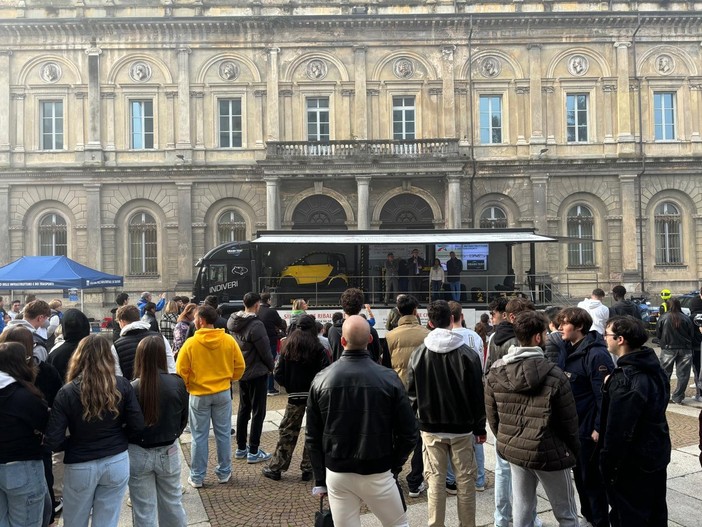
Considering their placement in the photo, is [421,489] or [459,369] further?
[421,489]

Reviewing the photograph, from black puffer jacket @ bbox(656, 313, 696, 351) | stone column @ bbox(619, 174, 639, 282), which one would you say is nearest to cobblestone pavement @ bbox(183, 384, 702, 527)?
black puffer jacket @ bbox(656, 313, 696, 351)

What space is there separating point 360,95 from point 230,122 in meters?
6.83

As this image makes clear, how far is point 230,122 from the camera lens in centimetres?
2859

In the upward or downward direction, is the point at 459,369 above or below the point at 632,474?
above

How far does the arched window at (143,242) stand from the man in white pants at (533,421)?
26.3m

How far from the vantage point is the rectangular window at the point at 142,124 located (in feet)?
93.2

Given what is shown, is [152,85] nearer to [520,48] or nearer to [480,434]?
[520,48]

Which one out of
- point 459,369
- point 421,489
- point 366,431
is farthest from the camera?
point 421,489

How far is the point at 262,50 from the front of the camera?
28.2 metres

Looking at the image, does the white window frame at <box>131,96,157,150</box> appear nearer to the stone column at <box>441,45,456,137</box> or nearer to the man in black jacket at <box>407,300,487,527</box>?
the stone column at <box>441,45,456,137</box>

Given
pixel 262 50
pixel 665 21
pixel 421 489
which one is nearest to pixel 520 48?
pixel 665 21

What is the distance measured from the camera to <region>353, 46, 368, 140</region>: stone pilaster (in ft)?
91.9

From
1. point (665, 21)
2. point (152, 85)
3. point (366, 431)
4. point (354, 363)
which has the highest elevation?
point (665, 21)

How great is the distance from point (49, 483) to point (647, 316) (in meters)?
21.6
